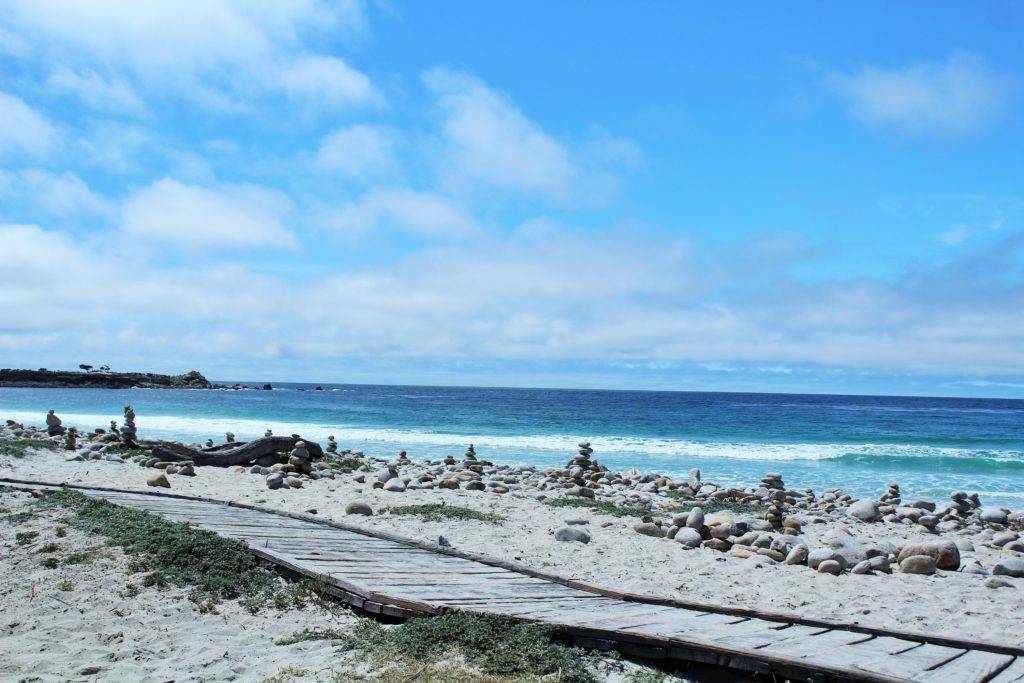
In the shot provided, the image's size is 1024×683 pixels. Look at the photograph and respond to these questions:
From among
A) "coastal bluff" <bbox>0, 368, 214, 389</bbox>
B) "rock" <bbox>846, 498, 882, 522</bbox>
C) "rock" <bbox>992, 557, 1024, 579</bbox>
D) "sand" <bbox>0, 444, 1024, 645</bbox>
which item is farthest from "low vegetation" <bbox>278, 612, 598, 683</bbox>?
"coastal bluff" <bbox>0, 368, 214, 389</bbox>

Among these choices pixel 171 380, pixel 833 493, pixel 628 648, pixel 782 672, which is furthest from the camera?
pixel 171 380

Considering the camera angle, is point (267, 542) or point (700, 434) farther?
point (700, 434)

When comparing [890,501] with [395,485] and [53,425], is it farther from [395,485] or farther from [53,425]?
[53,425]

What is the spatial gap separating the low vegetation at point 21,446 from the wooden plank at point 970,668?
20.2 meters

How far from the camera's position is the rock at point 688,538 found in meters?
11.1

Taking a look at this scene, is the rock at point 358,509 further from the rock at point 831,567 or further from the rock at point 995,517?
the rock at point 995,517

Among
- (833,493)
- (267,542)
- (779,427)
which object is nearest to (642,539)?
(267,542)

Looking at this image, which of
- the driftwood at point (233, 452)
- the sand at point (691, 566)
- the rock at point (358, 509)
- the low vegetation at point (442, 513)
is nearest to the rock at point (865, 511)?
the sand at point (691, 566)

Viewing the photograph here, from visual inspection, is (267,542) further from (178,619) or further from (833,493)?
(833,493)

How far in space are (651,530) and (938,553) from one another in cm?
414

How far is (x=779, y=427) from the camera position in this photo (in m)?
48.6

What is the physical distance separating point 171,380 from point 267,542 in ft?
372

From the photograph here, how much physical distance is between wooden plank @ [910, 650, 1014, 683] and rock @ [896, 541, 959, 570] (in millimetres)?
5079

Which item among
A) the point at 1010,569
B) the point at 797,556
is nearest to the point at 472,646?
the point at 797,556
